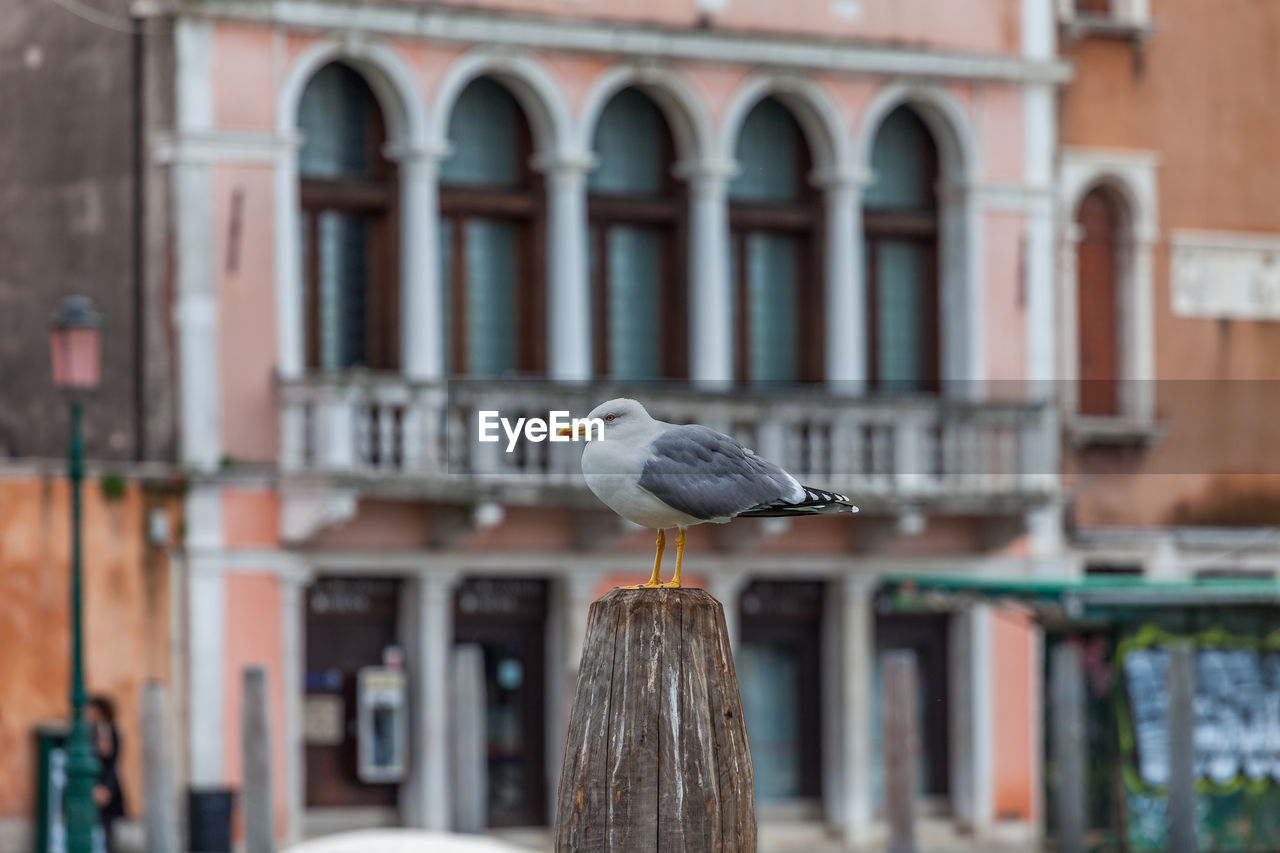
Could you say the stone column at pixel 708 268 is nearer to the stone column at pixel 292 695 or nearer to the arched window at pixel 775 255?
the arched window at pixel 775 255

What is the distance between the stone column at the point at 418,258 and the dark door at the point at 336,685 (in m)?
1.90

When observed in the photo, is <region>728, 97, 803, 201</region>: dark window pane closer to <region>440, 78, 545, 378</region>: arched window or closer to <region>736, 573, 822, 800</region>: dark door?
<region>440, 78, 545, 378</region>: arched window

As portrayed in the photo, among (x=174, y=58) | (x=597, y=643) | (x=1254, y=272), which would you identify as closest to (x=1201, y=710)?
(x=1254, y=272)

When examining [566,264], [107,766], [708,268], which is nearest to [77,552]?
[107,766]

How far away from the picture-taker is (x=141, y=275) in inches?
848

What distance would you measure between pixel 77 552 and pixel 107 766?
11.1 ft

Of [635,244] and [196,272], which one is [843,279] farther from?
[196,272]

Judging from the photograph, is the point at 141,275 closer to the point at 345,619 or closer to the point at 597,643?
the point at 345,619

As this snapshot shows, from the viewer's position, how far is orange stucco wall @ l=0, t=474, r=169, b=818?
67.7ft

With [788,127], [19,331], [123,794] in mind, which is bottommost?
[123,794]

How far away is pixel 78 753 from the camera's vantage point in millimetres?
17469

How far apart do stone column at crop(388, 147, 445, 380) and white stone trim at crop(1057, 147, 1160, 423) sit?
6106 mm

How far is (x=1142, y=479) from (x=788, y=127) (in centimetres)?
457

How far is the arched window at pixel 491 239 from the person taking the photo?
22828mm
